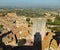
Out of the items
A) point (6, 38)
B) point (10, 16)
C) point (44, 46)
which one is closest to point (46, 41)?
point (44, 46)

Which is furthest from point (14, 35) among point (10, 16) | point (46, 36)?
point (10, 16)

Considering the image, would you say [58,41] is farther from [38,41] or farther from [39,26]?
[39,26]

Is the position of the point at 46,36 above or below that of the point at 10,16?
above

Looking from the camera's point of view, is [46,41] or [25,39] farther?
[25,39]

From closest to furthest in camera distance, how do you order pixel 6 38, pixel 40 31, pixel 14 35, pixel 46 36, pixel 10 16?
pixel 46 36, pixel 40 31, pixel 6 38, pixel 14 35, pixel 10 16

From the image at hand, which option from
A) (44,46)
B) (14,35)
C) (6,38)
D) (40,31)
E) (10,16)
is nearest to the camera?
(44,46)

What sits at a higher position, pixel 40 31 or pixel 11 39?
pixel 40 31

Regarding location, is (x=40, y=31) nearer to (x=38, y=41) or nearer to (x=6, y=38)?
(x=38, y=41)

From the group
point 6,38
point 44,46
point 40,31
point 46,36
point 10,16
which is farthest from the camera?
point 10,16

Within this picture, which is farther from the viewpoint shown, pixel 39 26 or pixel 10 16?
pixel 10 16
